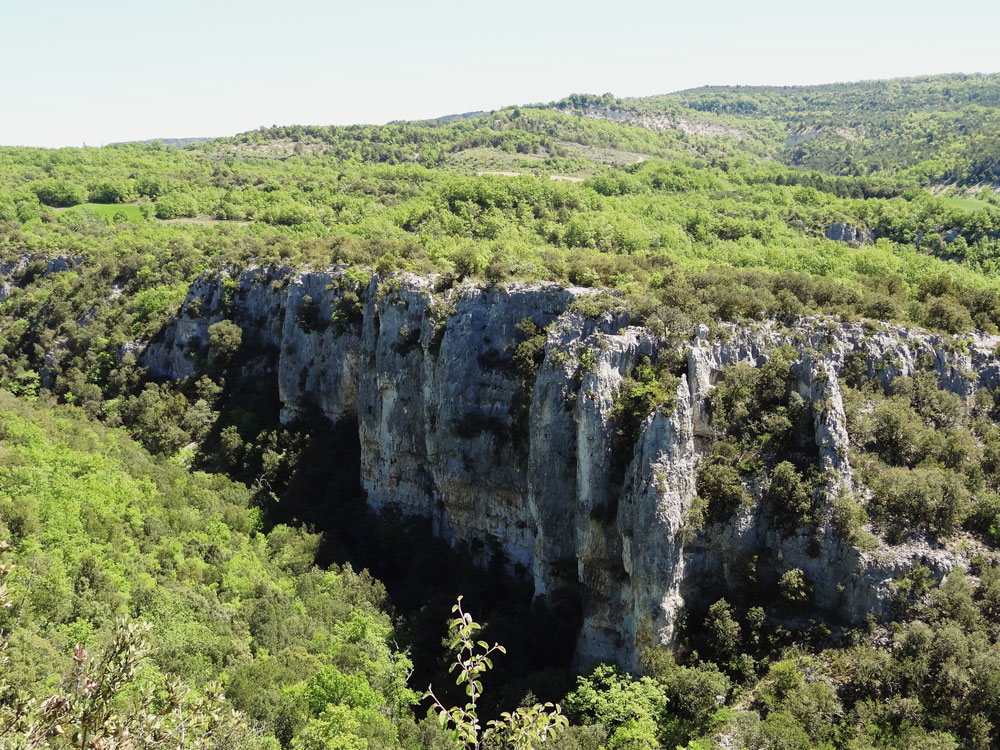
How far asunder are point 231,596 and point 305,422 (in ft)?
65.8

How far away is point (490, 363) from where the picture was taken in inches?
1855

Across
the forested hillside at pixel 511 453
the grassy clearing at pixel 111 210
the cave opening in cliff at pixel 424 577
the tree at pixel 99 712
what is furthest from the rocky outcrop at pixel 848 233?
the grassy clearing at pixel 111 210

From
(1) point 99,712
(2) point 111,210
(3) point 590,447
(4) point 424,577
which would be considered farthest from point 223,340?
(1) point 99,712

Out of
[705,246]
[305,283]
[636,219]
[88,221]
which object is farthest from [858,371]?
[88,221]

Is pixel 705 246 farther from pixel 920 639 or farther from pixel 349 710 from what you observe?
pixel 349 710

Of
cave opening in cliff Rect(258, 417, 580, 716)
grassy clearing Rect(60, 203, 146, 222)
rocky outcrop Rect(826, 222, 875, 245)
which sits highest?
grassy clearing Rect(60, 203, 146, 222)

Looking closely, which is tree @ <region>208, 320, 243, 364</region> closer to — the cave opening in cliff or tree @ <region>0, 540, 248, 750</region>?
the cave opening in cliff

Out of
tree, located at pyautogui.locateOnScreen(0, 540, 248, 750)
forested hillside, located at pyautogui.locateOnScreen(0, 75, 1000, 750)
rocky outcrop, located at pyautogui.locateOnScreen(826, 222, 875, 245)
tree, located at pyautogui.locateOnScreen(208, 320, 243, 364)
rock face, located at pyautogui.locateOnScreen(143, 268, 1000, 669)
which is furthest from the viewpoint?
rocky outcrop, located at pyautogui.locateOnScreen(826, 222, 875, 245)

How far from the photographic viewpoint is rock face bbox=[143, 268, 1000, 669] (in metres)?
36.9

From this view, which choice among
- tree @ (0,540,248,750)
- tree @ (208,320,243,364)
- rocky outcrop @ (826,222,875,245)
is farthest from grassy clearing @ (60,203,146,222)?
tree @ (0,540,248,750)

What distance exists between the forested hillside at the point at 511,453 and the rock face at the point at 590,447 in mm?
307

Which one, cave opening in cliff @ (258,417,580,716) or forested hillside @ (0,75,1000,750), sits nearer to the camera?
forested hillside @ (0,75,1000,750)

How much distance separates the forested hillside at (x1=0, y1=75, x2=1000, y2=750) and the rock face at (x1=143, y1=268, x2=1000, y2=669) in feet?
1.01

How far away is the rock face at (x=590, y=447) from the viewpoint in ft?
121
